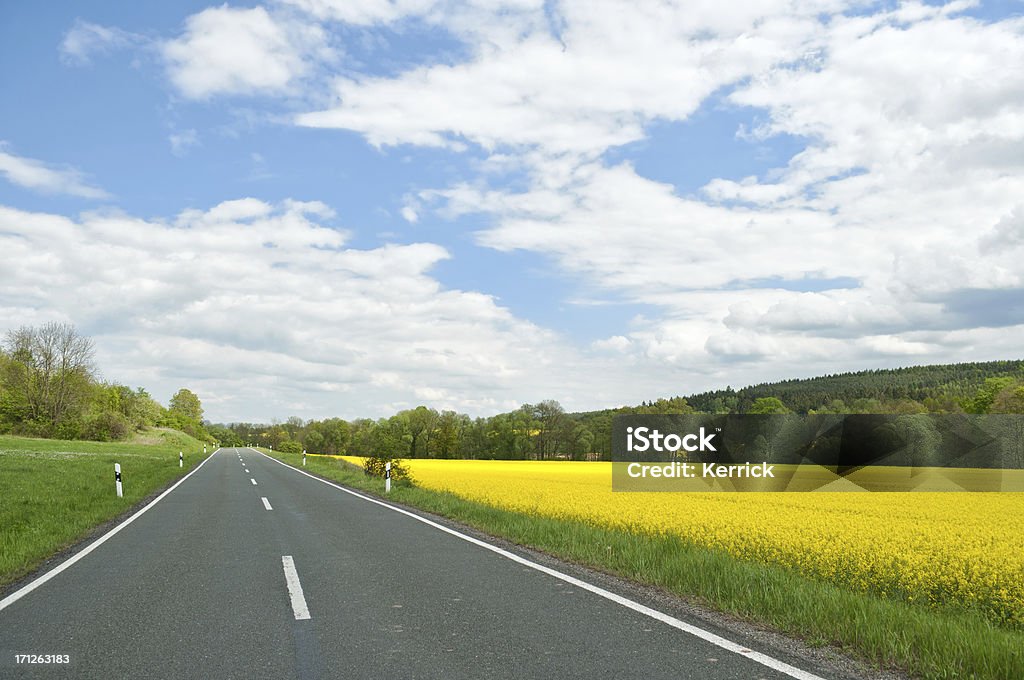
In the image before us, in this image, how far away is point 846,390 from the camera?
5162 inches

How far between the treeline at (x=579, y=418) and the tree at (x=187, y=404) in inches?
1725

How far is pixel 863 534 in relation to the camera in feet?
46.8

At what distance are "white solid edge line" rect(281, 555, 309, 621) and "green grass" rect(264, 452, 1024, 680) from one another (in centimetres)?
367

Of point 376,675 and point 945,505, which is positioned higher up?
point 376,675

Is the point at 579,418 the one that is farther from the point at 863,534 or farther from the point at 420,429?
the point at 863,534

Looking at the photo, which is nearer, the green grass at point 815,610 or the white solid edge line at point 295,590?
the green grass at point 815,610

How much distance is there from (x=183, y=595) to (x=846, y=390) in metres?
144

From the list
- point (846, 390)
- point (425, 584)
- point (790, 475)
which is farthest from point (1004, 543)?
point (846, 390)

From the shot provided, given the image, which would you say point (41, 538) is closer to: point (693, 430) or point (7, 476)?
point (7, 476)

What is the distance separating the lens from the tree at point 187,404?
159m

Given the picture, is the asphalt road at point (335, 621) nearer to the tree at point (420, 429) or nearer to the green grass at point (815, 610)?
the green grass at point (815, 610)

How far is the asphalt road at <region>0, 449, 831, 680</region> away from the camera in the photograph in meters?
4.58

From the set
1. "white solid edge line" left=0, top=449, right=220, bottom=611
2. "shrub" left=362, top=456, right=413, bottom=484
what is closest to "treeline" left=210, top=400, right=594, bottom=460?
"shrub" left=362, top=456, right=413, bottom=484

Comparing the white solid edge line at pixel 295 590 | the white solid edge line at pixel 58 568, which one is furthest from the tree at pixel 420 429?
the white solid edge line at pixel 295 590
